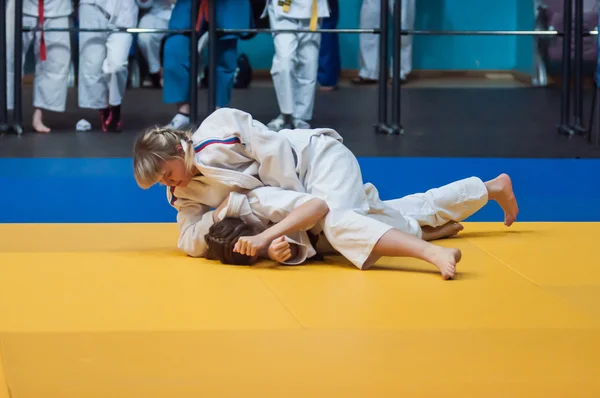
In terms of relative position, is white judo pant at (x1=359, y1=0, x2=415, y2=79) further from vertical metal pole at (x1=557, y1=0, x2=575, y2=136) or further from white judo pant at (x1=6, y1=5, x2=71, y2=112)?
white judo pant at (x1=6, y1=5, x2=71, y2=112)

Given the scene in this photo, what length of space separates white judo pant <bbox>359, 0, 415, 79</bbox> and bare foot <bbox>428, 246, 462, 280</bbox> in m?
5.47

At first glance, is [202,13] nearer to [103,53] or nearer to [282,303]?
[103,53]

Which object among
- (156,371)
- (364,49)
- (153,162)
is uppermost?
(364,49)

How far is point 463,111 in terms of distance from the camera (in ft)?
25.4

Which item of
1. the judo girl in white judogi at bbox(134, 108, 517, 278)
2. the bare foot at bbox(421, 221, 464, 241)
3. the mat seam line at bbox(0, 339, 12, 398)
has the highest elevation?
the judo girl in white judogi at bbox(134, 108, 517, 278)

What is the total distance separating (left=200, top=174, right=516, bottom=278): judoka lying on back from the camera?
313 cm

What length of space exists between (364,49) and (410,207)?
17.8 ft

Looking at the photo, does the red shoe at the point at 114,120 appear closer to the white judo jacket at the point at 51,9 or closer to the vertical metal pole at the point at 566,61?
the white judo jacket at the point at 51,9

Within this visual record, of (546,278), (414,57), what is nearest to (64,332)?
(546,278)

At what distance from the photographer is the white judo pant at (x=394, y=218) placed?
10.3ft

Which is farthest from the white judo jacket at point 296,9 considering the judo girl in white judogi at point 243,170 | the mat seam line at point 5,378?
the mat seam line at point 5,378

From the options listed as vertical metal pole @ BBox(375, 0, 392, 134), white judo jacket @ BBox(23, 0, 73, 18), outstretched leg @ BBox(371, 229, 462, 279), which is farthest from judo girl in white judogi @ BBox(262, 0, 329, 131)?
outstretched leg @ BBox(371, 229, 462, 279)

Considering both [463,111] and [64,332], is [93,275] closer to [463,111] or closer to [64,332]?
[64,332]

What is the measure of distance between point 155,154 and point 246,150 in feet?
1.07
